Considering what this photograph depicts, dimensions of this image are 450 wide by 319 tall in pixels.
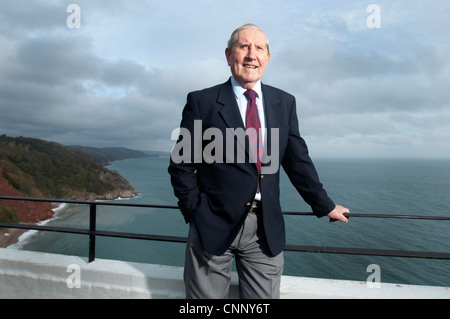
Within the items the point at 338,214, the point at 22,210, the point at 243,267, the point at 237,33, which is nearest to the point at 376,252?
the point at 338,214

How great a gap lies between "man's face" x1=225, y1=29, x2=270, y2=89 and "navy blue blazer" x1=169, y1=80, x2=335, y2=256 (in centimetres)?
12

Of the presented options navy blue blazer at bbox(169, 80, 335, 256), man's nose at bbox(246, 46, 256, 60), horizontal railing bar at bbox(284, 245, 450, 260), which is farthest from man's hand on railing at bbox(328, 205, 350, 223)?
man's nose at bbox(246, 46, 256, 60)

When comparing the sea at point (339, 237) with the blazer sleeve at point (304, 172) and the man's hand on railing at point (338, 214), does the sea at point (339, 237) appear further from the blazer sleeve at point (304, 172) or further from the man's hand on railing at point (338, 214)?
the blazer sleeve at point (304, 172)

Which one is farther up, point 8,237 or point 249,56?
point 249,56

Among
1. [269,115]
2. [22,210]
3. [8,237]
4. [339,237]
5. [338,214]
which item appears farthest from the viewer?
[22,210]

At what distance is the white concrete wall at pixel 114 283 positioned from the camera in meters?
2.03

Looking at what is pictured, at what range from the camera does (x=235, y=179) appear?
1.56 meters

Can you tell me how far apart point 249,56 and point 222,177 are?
690 millimetres

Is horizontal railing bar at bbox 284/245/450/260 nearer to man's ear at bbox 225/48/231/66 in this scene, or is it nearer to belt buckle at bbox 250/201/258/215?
belt buckle at bbox 250/201/258/215

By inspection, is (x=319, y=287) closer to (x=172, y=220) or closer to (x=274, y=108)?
(x=274, y=108)

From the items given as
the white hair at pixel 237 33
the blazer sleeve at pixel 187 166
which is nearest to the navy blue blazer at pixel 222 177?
the blazer sleeve at pixel 187 166

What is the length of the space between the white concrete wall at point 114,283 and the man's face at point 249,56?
137 cm

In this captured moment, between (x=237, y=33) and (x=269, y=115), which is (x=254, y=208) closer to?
(x=269, y=115)

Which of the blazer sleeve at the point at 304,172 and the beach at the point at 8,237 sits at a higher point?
the blazer sleeve at the point at 304,172
